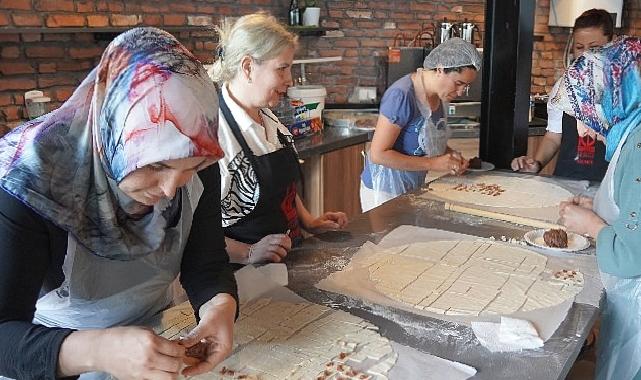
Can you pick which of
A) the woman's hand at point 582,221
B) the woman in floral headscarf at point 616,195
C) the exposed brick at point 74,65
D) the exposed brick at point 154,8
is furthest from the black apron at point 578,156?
the exposed brick at point 74,65

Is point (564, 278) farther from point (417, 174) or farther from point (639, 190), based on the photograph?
point (417, 174)

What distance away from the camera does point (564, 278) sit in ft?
5.03

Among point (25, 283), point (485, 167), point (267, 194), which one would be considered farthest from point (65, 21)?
point (25, 283)

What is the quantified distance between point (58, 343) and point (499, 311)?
89 centimetres

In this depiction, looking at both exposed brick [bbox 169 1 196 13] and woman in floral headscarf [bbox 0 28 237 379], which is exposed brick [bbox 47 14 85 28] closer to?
exposed brick [bbox 169 1 196 13]

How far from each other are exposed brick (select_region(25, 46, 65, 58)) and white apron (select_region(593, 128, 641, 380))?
257 cm

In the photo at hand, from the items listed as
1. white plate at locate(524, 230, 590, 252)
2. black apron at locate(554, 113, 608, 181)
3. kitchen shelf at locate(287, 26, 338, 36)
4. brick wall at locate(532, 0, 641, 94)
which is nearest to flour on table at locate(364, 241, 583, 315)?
white plate at locate(524, 230, 590, 252)

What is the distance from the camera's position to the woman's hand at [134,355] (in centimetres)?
91

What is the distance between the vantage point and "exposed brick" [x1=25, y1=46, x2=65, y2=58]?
288 cm

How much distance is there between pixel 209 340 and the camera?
1069mm

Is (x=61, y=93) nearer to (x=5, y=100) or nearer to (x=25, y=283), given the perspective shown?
(x=5, y=100)

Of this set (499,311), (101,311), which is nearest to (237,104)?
(101,311)

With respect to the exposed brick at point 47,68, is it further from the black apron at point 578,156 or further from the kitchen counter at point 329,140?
the black apron at point 578,156

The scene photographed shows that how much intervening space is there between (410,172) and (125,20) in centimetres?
172
